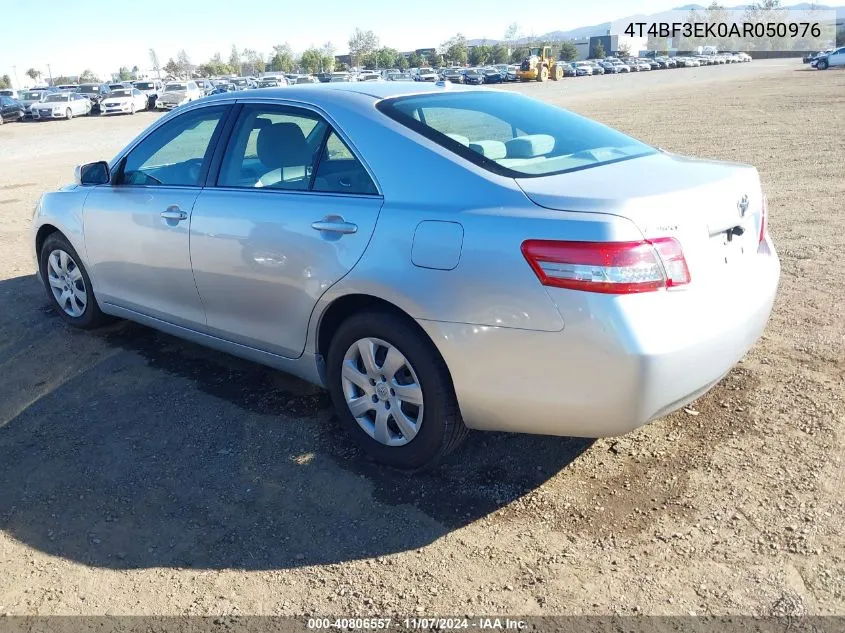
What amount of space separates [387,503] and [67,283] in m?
3.40

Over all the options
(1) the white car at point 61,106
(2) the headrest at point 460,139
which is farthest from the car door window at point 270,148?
(1) the white car at point 61,106

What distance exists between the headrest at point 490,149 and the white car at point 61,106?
37606 mm

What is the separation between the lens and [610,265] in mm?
2605

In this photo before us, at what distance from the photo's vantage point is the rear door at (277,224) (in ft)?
11.0

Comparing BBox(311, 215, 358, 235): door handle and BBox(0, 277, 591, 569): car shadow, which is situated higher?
BBox(311, 215, 358, 235): door handle

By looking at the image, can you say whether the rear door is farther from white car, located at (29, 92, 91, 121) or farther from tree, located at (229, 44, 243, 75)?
tree, located at (229, 44, 243, 75)

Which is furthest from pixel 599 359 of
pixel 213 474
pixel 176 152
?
pixel 176 152

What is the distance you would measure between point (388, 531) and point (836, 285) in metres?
4.23

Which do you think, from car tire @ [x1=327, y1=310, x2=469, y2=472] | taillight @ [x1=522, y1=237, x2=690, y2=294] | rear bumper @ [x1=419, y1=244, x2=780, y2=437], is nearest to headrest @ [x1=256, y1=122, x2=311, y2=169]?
car tire @ [x1=327, y1=310, x2=469, y2=472]

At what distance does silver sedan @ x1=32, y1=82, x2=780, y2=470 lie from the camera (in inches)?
105

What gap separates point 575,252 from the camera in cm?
265

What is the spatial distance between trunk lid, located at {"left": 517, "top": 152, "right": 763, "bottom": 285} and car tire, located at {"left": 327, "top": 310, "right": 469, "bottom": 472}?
81 centimetres

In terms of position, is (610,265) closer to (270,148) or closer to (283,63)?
(270,148)

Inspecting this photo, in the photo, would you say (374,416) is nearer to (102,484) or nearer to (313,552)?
(313,552)
